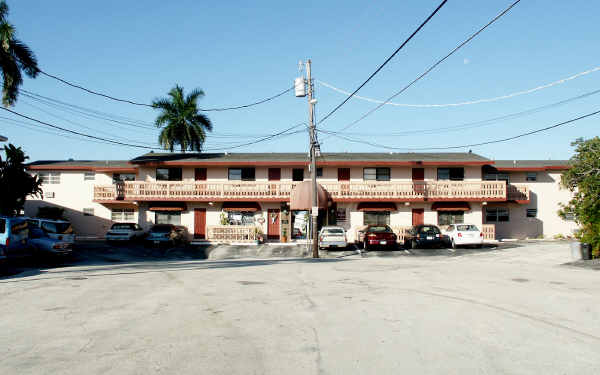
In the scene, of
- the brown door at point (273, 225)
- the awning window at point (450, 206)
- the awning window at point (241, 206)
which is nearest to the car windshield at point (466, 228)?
the awning window at point (450, 206)

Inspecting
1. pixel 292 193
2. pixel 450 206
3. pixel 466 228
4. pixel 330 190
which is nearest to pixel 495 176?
pixel 450 206

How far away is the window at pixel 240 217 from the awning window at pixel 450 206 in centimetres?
1375

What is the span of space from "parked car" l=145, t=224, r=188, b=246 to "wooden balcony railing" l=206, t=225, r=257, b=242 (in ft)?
8.19

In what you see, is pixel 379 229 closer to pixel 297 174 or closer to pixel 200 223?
pixel 297 174

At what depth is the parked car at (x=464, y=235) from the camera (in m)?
28.0

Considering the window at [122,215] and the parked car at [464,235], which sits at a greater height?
the window at [122,215]

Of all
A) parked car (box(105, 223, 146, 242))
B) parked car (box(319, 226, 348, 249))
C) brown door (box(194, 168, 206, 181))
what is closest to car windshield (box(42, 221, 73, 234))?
parked car (box(105, 223, 146, 242))

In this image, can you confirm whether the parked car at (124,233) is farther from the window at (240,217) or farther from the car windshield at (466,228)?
the car windshield at (466,228)

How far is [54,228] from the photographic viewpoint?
22016mm

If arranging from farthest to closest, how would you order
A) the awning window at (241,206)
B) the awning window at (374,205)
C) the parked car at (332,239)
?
the awning window at (374,205)
the awning window at (241,206)
the parked car at (332,239)

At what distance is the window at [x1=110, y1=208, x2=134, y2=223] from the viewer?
35.9m

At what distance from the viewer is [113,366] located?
5.58 meters

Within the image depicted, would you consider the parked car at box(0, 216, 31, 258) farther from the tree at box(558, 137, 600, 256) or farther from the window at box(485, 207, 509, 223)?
the window at box(485, 207, 509, 223)

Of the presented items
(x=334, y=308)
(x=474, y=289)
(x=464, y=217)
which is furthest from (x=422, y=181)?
(x=334, y=308)
